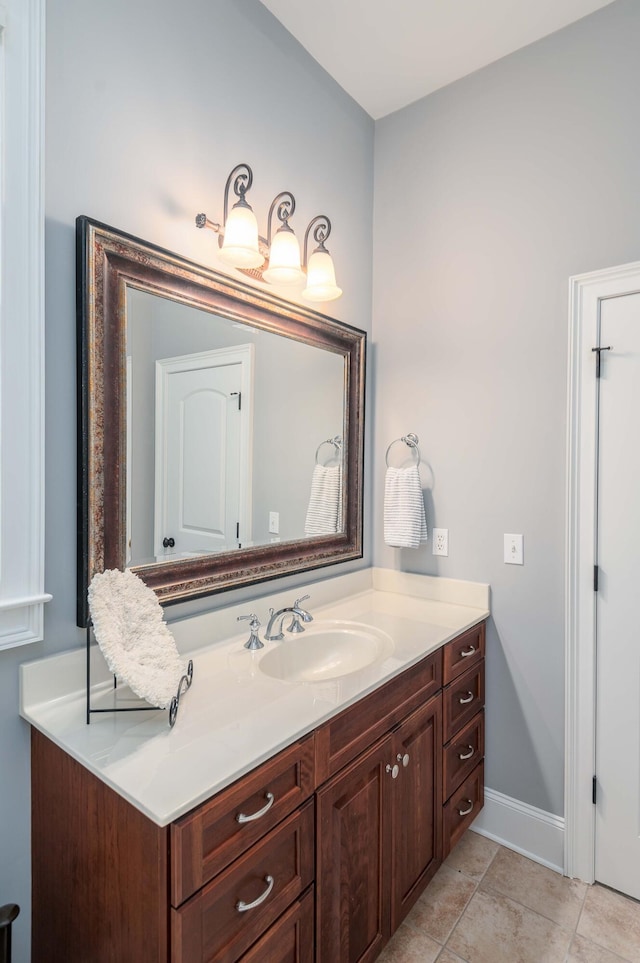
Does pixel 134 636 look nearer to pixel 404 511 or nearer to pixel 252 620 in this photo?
pixel 252 620

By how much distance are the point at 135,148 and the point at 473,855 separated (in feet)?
8.34

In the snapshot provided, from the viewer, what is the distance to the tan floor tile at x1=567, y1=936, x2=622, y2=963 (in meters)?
1.44

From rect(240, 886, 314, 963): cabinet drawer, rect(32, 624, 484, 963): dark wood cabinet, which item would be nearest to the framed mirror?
rect(32, 624, 484, 963): dark wood cabinet

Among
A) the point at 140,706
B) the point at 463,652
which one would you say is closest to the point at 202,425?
the point at 140,706

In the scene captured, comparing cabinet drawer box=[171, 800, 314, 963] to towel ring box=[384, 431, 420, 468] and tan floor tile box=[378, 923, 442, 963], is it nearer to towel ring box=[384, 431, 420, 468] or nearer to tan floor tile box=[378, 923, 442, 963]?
tan floor tile box=[378, 923, 442, 963]

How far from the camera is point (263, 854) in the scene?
0.99 m

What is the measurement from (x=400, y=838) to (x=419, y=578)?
36.7 inches

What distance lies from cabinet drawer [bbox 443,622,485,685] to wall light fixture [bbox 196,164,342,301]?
4.20 ft

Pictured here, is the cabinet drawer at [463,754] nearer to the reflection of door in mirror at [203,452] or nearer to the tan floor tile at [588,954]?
the tan floor tile at [588,954]

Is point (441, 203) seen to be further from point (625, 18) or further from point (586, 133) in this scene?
point (625, 18)

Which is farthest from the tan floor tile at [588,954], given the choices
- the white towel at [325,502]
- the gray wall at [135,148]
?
the white towel at [325,502]

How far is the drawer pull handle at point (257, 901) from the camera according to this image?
3.10 ft

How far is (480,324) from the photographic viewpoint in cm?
195

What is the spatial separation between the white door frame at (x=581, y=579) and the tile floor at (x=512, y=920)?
11 centimetres
